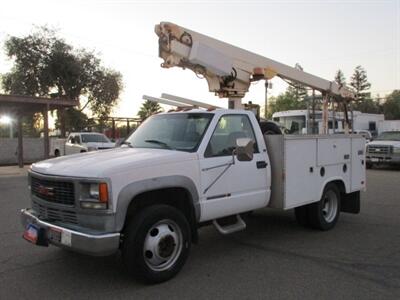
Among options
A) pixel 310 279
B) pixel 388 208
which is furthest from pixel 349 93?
pixel 310 279

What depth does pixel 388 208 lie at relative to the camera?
987 cm

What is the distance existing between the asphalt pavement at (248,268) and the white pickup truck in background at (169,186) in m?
0.41

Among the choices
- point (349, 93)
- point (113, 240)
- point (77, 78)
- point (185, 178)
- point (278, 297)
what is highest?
point (77, 78)

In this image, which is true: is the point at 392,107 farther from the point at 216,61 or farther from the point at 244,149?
Result: the point at 244,149

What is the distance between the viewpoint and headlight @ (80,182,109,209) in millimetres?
4672

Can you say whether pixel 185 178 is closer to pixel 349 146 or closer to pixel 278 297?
pixel 278 297

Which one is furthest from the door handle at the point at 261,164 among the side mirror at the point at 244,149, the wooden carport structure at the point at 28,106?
the wooden carport structure at the point at 28,106

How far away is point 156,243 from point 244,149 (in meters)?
1.62

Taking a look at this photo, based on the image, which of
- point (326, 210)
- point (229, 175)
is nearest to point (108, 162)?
point (229, 175)

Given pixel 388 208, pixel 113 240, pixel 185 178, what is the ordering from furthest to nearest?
pixel 388 208, pixel 185 178, pixel 113 240

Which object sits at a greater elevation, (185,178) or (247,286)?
(185,178)

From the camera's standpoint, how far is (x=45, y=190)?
5.22 metres

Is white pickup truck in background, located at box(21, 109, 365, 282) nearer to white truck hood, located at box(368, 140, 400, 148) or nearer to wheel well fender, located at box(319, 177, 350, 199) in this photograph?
wheel well fender, located at box(319, 177, 350, 199)

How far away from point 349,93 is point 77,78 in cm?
3166
